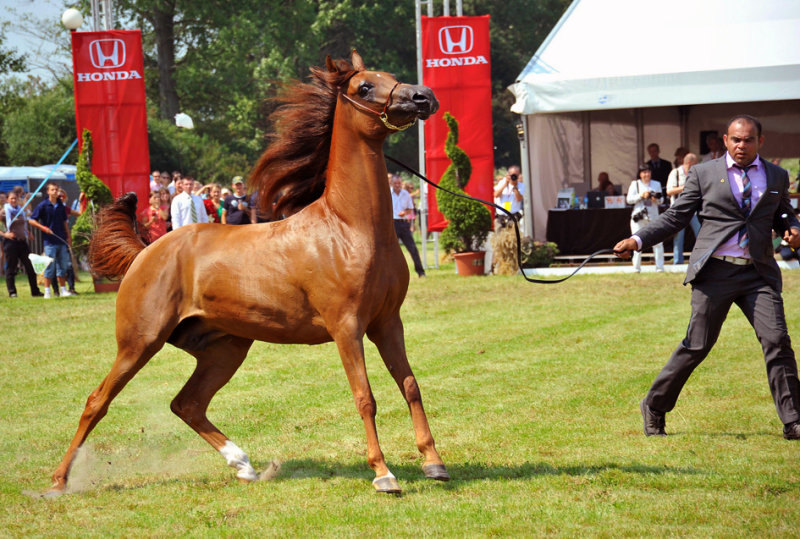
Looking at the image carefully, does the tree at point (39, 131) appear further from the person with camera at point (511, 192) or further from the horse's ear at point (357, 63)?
the horse's ear at point (357, 63)

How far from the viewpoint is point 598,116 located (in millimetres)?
21750

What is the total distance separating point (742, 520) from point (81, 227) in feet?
50.0

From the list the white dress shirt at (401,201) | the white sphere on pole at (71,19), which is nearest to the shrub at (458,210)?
the white dress shirt at (401,201)

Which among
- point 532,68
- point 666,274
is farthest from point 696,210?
point 532,68

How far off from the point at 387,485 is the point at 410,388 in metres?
0.60

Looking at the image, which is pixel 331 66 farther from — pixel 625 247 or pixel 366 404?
pixel 625 247

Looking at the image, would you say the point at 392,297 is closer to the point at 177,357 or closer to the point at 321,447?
the point at 321,447

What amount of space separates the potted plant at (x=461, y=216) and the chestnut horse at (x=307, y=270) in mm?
12113

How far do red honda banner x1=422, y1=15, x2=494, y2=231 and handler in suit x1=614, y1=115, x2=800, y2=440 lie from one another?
1223cm

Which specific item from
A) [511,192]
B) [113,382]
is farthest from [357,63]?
[511,192]

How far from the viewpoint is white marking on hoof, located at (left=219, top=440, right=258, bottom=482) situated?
19.9 ft

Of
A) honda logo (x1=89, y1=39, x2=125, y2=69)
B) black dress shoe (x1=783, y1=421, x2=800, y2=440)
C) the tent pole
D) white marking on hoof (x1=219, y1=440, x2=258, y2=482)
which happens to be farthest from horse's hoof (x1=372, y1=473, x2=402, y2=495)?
honda logo (x1=89, y1=39, x2=125, y2=69)

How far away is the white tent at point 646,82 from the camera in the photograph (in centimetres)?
1747

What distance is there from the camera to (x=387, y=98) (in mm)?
5562
